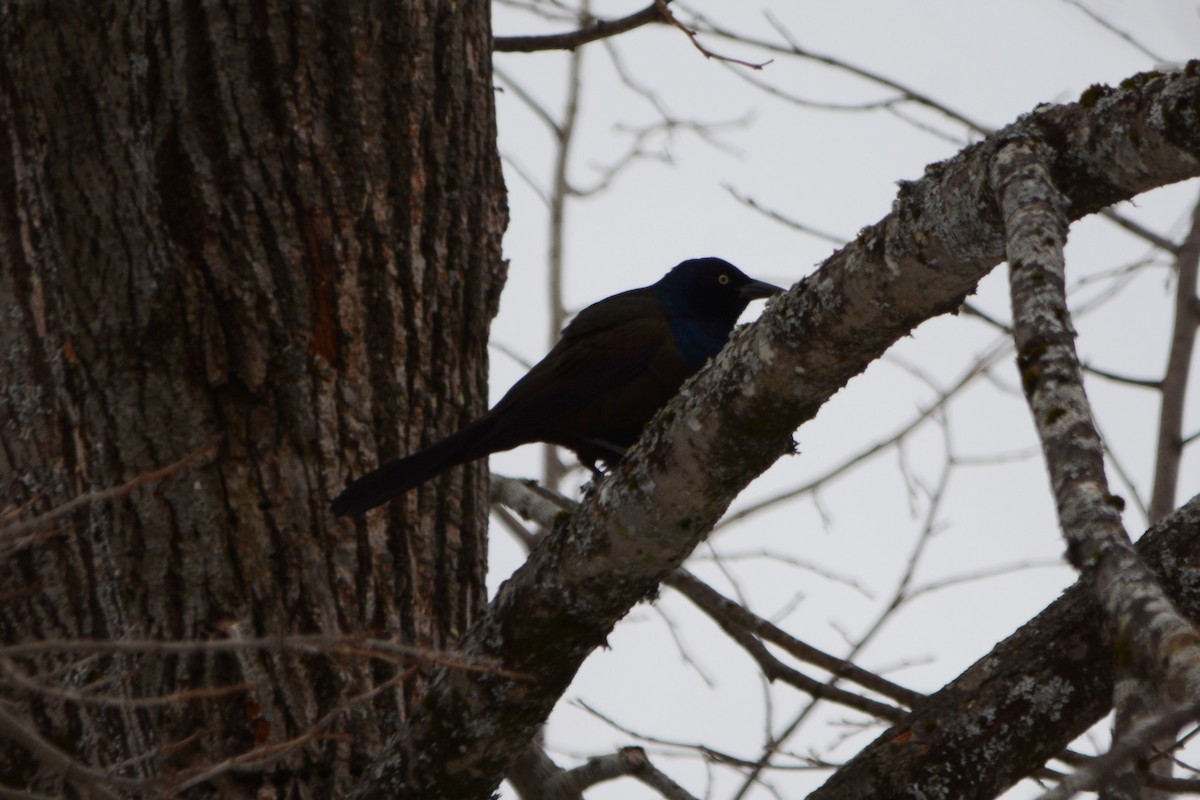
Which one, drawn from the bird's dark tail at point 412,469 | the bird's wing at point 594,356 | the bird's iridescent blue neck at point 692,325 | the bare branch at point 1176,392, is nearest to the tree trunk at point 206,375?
the bird's dark tail at point 412,469

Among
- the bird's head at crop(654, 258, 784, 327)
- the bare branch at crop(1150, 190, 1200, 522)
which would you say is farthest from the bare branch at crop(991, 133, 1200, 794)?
the bird's head at crop(654, 258, 784, 327)

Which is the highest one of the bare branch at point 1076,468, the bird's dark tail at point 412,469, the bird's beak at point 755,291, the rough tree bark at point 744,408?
the bird's beak at point 755,291

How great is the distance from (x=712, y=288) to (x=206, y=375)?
2334mm

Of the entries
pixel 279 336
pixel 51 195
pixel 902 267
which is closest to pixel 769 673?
pixel 279 336

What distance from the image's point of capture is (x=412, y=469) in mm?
3008

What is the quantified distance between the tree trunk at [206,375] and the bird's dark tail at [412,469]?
0.06 meters

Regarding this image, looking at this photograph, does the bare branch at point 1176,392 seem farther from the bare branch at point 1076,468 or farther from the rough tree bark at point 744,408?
the bare branch at point 1076,468

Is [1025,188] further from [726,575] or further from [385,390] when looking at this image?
[726,575]

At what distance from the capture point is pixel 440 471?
3150mm

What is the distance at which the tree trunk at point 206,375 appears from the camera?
2.78 meters

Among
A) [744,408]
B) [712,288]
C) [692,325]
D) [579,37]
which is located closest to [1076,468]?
[744,408]

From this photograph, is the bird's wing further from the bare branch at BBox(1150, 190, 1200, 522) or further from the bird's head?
the bare branch at BBox(1150, 190, 1200, 522)

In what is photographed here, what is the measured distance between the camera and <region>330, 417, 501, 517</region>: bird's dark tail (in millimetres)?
2885

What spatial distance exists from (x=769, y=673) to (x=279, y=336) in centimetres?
154
